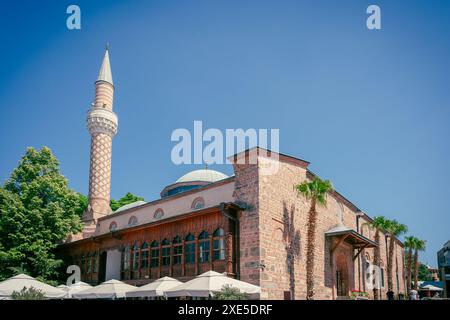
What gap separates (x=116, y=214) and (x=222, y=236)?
450 inches

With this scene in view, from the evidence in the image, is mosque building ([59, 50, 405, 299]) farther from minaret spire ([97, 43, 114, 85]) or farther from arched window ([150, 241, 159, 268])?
minaret spire ([97, 43, 114, 85])

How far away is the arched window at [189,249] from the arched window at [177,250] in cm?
33

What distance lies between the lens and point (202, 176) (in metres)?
27.6

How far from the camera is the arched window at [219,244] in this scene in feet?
50.9

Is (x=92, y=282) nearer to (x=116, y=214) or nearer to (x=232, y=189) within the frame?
Answer: (x=116, y=214)

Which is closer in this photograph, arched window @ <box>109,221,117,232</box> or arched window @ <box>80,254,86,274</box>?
arched window @ <box>80,254,86,274</box>

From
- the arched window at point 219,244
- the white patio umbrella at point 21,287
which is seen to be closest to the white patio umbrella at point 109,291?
the white patio umbrella at point 21,287

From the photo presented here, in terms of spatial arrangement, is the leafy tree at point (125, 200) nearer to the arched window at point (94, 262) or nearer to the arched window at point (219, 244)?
the arched window at point (94, 262)

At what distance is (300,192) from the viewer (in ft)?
56.3

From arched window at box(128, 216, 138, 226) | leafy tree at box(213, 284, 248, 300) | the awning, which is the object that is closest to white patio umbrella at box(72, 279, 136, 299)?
leafy tree at box(213, 284, 248, 300)

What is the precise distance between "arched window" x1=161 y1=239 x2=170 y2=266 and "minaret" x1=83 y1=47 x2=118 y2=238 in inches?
462

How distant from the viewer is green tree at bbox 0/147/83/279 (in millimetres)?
22469
